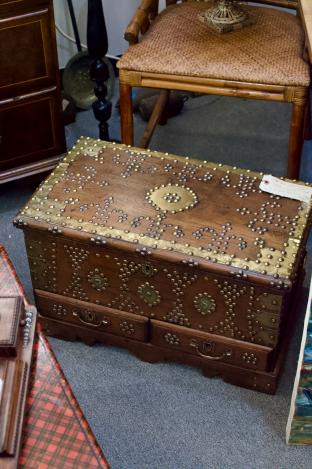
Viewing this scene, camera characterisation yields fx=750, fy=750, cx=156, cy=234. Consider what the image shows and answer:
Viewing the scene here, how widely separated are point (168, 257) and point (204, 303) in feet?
0.52

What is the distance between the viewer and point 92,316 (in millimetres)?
1956

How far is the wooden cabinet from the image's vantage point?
2111mm

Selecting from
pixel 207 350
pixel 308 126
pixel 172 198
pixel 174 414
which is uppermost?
pixel 172 198

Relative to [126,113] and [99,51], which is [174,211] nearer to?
[126,113]

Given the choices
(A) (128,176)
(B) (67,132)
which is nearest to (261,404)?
(A) (128,176)

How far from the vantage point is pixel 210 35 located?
226 centimetres

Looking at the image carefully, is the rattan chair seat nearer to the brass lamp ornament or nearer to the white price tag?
the brass lamp ornament

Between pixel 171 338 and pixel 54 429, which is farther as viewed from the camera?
pixel 171 338

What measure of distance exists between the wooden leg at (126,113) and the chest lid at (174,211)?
27 centimetres

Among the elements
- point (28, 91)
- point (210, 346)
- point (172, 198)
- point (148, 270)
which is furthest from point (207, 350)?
point (28, 91)

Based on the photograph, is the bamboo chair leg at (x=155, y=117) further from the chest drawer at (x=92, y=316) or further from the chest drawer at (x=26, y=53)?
the chest drawer at (x=92, y=316)

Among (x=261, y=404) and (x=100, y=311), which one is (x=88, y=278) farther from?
(x=261, y=404)

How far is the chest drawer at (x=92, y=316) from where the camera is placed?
1.92 m

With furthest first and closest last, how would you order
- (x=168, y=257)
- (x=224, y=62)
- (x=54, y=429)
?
1. (x=224, y=62)
2. (x=168, y=257)
3. (x=54, y=429)
